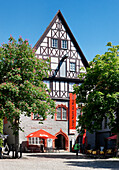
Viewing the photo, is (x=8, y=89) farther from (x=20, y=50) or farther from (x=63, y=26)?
(x=63, y=26)

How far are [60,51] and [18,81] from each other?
17755 mm

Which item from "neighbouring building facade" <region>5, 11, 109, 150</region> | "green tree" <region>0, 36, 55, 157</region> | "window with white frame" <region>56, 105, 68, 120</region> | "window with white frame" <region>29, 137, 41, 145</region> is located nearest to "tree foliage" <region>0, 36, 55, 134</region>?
"green tree" <region>0, 36, 55, 157</region>

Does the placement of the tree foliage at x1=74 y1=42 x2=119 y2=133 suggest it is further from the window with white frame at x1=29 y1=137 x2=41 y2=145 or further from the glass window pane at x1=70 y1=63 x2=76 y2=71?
the glass window pane at x1=70 y1=63 x2=76 y2=71

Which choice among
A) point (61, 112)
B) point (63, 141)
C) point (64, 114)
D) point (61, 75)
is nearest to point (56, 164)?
point (61, 112)

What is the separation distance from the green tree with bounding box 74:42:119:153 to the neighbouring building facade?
11804mm

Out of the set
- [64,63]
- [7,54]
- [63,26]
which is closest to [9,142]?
[64,63]

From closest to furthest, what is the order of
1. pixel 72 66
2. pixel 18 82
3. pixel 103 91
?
1. pixel 18 82
2. pixel 103 91
3. pixel 72 66

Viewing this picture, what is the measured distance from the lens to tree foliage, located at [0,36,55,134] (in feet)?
92.5

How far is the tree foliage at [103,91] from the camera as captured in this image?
30.0m

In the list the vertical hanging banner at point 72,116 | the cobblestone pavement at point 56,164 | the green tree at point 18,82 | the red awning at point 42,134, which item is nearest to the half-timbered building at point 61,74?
the vertical hanging banner at point 72,116

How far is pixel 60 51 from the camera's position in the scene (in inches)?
1810

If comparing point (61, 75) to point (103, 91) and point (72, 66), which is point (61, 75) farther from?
point (103, 91)

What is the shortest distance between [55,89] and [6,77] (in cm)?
1628

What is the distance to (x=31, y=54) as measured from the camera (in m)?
29.4
